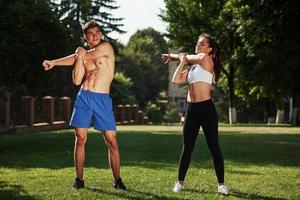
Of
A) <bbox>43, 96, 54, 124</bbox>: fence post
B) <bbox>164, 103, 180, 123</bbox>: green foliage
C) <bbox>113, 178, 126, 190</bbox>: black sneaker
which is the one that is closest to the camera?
<bbox>113, 178, 126, 190</bbox>: black sneaker

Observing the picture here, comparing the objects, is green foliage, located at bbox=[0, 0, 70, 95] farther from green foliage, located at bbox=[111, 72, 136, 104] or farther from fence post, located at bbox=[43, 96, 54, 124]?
green foliage, located at bbox=[111, 72, 136, 104]

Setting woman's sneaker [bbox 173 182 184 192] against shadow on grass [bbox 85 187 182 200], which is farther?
woman's sneaker [bbox 173 182 184 192]

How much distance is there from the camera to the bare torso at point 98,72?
302 inches

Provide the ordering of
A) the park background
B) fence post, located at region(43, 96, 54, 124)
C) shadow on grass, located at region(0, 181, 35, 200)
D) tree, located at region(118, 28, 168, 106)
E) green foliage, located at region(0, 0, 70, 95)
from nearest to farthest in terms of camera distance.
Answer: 1. shadow on grass, located at region(0, 181, 35, 200)
2. the park background
3. green foliage, located at region(0, 0, 70, 95)
4. fence post, located at region(43, 96, 54, 124)
5. tree, located at region(118, 28, 168, 106)

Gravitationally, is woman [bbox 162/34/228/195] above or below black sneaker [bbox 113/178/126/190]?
above

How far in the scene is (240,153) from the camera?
13.8 meters

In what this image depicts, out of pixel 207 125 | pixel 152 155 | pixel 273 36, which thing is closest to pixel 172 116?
pixel 273 36

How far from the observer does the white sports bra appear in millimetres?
7488

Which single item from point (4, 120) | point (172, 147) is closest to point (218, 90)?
point (4, 120)

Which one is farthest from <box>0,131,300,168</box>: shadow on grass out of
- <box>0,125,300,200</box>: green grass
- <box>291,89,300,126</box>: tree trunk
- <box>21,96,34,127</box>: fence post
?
<box>291,89,300,126</box>: tree trunk

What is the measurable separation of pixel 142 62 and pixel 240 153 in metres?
73.7

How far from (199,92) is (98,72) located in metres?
1.43

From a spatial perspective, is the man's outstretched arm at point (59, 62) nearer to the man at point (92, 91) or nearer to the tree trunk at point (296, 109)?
the man at point (92, 91)

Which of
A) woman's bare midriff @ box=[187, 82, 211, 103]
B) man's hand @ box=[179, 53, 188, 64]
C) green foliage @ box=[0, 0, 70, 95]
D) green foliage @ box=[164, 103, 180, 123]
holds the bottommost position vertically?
green foliage @ box=[164, 103, 180, 123]
